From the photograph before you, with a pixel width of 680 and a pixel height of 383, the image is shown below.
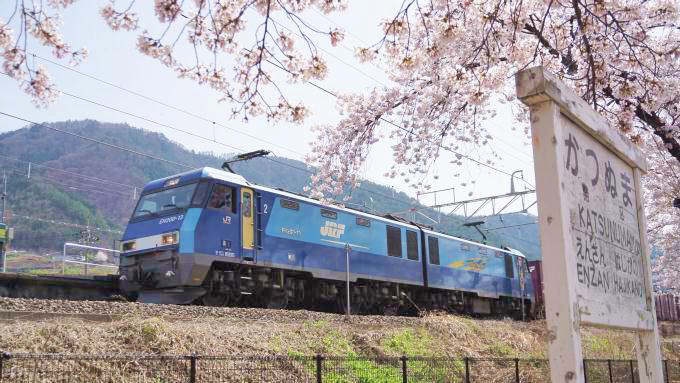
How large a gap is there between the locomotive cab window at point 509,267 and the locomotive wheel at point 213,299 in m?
15.7

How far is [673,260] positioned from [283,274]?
17726 mm

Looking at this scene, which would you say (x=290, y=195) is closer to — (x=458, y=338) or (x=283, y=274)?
(x=283, y=274)

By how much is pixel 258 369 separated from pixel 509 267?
22.3 meters

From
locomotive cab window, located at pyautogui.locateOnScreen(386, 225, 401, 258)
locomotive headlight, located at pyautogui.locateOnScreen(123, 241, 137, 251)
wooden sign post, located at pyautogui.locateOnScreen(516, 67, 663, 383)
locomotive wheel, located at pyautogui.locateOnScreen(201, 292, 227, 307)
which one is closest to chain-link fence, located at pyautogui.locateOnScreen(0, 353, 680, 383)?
wooden sign post, located at pyautogui.locateOnScreen(516, 67, 663, 383)

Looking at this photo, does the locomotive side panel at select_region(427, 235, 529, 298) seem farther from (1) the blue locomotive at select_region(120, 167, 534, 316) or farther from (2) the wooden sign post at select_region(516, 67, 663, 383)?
(2) the wooden sign post at select_region(516, 67, 663, 383)

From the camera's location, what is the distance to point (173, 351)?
7469mm

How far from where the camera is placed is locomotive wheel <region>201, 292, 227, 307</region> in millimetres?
13602

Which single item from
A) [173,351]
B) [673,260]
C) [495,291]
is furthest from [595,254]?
[673,260]

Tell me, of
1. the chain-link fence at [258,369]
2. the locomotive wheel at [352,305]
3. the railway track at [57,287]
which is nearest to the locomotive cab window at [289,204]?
the locomotive wheel at [352,305]

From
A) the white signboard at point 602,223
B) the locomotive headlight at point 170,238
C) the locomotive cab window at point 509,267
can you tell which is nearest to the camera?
the white signboard at point 602,223

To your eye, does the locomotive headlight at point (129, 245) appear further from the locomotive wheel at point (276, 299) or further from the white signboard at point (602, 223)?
the white signboard at point (602, 223)

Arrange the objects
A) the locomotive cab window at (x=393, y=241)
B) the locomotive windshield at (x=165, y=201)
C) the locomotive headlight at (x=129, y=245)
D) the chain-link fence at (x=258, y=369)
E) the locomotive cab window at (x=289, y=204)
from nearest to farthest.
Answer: the chain-link fence at (x=258, y=369)
the locomotive windshield at (x=165, y=201)
the locomotive headlight at (x=129, y=245)
the locomotive cab window at (x=289, y=204)
the locomotive cab window at (x=393, y=241)

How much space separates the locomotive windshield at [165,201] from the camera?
13844mm

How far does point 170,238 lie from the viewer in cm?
1340
